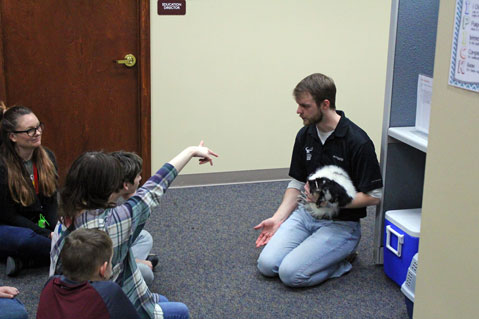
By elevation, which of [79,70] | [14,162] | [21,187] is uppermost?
[79,70]

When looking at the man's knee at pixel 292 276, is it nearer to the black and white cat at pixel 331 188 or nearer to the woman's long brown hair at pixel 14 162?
the black and white cat at pixel 331 188

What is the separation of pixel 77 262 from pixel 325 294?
144 centimetres

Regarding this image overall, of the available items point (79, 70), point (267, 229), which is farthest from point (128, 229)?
point (79, 70)

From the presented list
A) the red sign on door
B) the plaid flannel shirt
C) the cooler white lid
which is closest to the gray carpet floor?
the cooler white lid

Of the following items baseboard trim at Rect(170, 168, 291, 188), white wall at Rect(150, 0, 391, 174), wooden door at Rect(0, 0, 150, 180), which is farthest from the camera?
baseboard trim at Rect(170, 168, 291, 188)

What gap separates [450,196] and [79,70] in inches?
109

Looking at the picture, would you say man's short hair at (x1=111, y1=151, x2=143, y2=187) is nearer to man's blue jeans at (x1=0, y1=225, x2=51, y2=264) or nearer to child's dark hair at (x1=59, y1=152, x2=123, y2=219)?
child's dark hair at (x1=59, y1=152, x2=123, y2=219)

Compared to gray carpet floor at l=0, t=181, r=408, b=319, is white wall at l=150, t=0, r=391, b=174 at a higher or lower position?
higher

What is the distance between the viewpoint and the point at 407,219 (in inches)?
109

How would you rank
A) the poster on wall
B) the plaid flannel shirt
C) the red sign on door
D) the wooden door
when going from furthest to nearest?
the red sign on door, the wooden door, the plaid flannel shirt, the poster on wall

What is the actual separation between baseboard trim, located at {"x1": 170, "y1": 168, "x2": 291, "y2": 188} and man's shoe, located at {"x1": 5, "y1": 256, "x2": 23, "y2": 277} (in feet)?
4.88

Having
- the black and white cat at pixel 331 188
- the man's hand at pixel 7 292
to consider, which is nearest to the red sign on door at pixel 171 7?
the black and white cat at pixel 331 188

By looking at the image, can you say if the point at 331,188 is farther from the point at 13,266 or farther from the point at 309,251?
the point at 13,266

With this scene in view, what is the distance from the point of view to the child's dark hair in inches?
76.5
